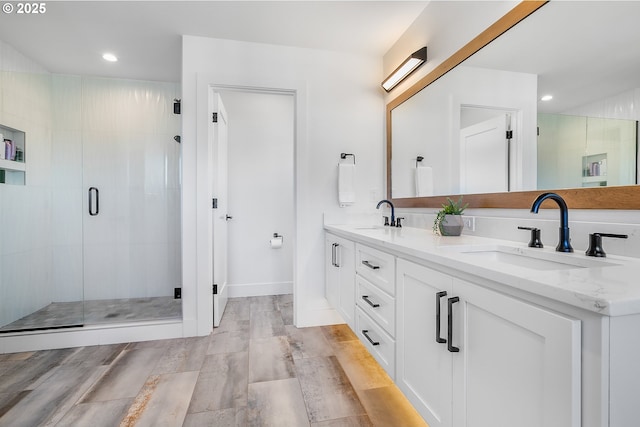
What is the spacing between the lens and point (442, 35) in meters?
2.03

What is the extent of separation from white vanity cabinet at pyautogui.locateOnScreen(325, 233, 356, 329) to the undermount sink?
805 mm

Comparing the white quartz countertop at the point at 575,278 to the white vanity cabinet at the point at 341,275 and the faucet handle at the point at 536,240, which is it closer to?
the faucet handle at the point at 536,240

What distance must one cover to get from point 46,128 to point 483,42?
3.79 metres

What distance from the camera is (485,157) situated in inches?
67.2

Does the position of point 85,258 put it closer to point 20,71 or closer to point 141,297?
point 141,297

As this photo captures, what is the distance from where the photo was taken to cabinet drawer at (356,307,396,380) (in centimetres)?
140

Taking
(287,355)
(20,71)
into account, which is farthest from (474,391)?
(20,71)

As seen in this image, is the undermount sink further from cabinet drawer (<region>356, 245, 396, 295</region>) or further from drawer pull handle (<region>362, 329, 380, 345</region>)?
drawer pull handle (<region>362, 329, 380, 345</region>)

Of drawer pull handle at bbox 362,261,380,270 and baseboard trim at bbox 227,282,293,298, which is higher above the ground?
drawer pull handle at bbox 362,261,380,270

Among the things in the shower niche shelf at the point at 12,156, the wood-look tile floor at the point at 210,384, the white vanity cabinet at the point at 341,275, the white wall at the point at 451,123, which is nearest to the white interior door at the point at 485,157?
the white wall at the point at 451,123

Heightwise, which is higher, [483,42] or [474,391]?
Answer: [483,42]

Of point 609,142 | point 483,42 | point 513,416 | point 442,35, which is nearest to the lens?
point 513,416

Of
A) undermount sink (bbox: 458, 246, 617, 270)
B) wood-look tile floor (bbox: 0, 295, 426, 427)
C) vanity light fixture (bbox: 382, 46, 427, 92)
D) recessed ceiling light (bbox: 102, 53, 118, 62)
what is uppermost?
recessed ceiling light (bbox: 102, 53, 118, 62)
